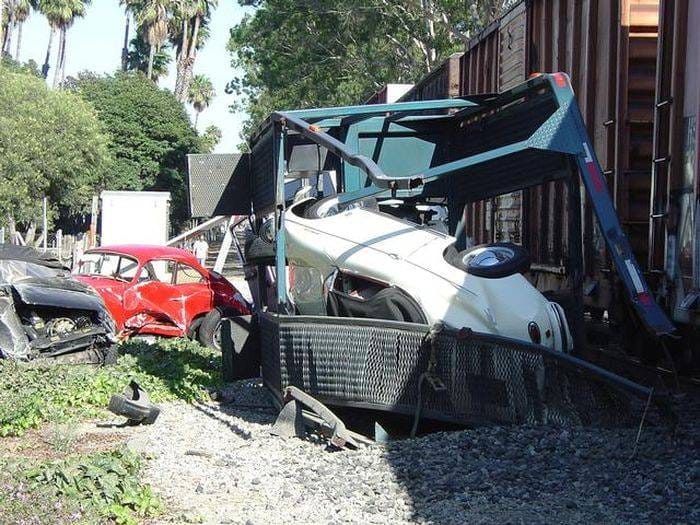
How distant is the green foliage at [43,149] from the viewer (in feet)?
109

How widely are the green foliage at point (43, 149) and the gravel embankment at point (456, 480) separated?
88.1 feet

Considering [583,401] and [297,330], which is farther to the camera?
[297,330]

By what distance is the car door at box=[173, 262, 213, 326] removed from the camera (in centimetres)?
1393

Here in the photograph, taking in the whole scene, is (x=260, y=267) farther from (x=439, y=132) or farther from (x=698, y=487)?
(x=698, y=487)

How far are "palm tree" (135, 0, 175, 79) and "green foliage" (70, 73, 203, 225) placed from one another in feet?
29.2

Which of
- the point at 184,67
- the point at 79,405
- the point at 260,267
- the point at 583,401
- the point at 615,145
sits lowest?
the point at 79,405

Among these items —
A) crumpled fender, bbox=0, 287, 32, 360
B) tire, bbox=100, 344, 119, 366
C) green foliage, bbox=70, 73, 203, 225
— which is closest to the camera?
crumpled fender, bbox=0, 287, 32, 360

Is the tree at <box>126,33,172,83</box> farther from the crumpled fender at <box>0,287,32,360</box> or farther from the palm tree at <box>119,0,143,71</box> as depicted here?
the crumpled fender at <box>0,287,32,360</box>

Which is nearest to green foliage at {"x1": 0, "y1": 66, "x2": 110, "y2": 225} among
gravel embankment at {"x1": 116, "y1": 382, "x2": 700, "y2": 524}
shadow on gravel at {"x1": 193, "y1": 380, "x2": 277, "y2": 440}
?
shadow on gravel at {"x1": 193, "y1": 380, "x2": 277, "y2": 440}

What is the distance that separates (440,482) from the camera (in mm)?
5375

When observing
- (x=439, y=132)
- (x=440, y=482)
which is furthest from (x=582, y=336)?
(x=439, y=132)

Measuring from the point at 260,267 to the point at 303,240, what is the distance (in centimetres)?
167

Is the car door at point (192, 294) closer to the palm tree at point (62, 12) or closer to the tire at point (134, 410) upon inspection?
the tire at point (134, 410)

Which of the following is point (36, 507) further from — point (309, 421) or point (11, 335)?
point (11, 335)
